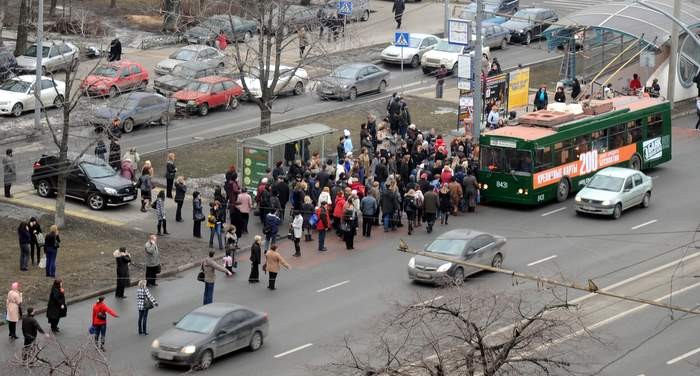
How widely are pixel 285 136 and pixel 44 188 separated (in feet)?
24.8

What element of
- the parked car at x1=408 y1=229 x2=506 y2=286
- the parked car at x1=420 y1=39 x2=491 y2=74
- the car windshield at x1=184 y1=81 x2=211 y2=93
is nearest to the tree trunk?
the car windshield at x1=184 y1=81 x2=211 y2=93

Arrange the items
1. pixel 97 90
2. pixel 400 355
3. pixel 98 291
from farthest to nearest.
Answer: pixel 97 90 → pixel 98 291 → pixel 400 355

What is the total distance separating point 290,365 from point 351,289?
5.80 m

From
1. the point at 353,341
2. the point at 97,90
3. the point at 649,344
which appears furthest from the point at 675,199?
the point at 97,90

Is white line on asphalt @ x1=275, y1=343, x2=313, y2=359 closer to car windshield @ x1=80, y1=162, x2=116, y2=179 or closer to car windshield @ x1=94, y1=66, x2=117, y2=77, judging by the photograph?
car windshield @ x1=80, y1=162, x2=116, y2=179

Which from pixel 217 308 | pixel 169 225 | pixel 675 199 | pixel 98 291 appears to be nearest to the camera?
pixel 217 308

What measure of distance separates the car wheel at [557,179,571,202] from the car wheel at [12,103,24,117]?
67.2 feet

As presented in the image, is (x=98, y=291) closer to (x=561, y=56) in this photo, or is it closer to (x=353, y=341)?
(x=353, y=341)

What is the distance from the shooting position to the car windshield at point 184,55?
59875mm

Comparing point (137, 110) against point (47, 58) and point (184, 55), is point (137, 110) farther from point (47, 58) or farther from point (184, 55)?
point (184, 55)

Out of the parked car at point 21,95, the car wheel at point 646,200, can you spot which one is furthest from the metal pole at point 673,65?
the parked car at point 21,95

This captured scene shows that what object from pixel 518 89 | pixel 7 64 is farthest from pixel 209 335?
pixel 7 64

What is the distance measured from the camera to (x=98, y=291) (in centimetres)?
3575

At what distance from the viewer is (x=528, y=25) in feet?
225
